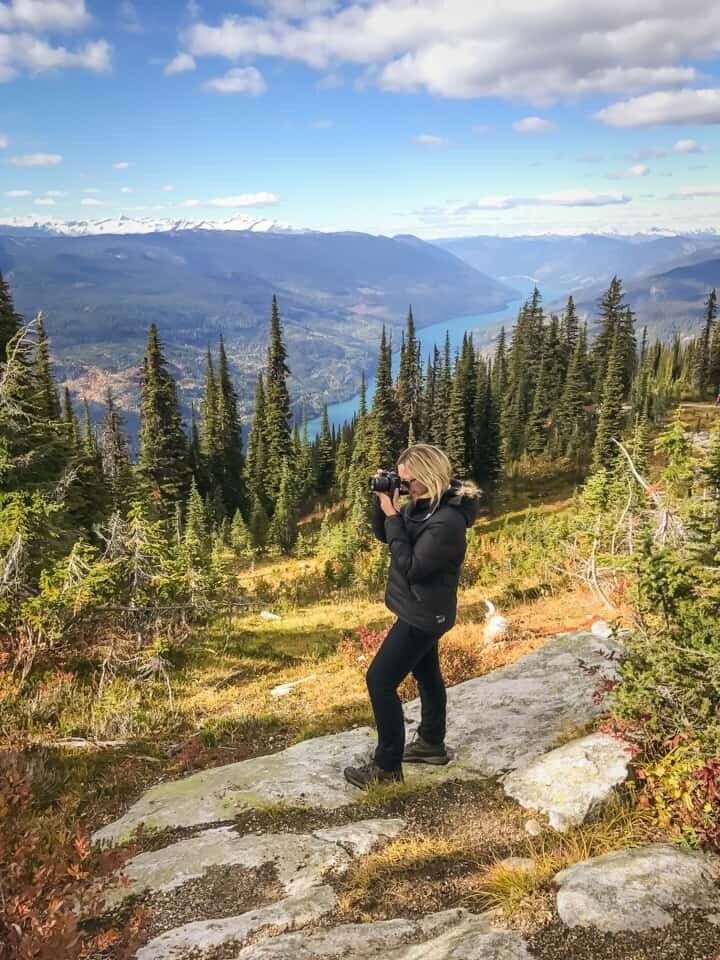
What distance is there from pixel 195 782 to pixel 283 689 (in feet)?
12.6

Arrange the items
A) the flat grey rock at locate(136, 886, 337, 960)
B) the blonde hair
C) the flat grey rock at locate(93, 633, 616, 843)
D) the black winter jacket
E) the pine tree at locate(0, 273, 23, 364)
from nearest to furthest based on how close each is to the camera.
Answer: the flat grey rock at locate(136, 886, 337, 960), the black winter jacket, the blonde hair, the flat grey rock at locate(93, 633, 616, 843), the pine tree at locate(0, 273, 23, 364)

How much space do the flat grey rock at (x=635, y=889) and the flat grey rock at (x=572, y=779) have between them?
890 millimetres

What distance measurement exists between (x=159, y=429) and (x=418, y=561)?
4238 centimetres

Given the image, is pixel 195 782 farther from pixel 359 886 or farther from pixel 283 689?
pixel 283 689

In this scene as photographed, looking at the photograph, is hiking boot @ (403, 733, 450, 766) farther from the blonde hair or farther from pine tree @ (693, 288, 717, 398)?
pine tree @ (693, 288, 717, 398)

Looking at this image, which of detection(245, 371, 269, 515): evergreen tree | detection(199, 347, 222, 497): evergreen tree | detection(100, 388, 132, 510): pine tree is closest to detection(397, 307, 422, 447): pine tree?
detection(245, 371, 269, 515): evergreen tree

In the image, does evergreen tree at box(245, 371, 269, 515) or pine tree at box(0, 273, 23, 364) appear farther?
evergreen tree at box(245, 371, 269, 515)

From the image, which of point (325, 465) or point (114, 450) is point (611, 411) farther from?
point (114, 450)

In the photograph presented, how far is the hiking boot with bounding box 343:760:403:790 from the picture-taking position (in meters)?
5.63

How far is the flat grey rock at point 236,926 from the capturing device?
363 cm

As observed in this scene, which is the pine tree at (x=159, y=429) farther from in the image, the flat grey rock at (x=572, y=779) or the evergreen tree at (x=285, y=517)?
the flat grey rock at (x=572, y=779)

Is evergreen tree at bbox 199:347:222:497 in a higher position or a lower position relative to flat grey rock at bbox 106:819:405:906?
lower

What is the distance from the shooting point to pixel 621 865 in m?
3.64

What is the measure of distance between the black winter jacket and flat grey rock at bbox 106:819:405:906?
182 cm
